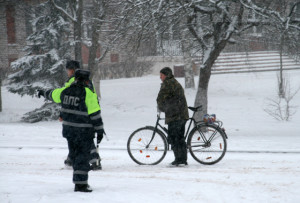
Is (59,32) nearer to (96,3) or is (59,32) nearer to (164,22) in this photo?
(96,3)

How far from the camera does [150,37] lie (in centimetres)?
1248

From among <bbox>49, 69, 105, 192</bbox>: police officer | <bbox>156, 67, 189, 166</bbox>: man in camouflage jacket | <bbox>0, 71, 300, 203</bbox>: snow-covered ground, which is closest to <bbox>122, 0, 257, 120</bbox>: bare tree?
<bbox>0, 71, 300, 203</bbox>: snow-covered ground

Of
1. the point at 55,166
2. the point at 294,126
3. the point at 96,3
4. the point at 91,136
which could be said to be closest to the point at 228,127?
the point at 294,126

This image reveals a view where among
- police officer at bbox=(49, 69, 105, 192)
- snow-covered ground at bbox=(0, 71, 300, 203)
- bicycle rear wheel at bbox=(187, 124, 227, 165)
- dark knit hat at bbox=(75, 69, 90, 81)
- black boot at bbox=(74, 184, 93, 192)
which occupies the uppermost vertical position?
dark knit hat at bbox=(75, 69, 90, 81)

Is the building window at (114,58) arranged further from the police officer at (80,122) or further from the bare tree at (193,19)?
the police officer at (80,122)

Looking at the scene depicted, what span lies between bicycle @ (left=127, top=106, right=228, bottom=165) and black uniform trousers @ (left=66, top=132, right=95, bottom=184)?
221cm

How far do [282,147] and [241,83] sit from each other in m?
14.1

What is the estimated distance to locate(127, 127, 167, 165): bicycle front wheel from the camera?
7848 mm

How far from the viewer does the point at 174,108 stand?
7609 millimetres

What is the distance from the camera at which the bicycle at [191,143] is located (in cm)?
781

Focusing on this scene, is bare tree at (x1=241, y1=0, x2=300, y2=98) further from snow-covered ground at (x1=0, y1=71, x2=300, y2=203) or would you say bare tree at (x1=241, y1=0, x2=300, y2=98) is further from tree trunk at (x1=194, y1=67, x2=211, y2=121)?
snow-covered ground at (x1=0, y1=71, x2=300, y2=203)

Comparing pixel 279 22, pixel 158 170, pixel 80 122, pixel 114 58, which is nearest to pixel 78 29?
pixel 279 22

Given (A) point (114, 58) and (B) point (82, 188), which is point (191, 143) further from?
(A) point (114, 58)

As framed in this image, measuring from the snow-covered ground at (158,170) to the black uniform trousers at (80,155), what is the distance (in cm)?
25
